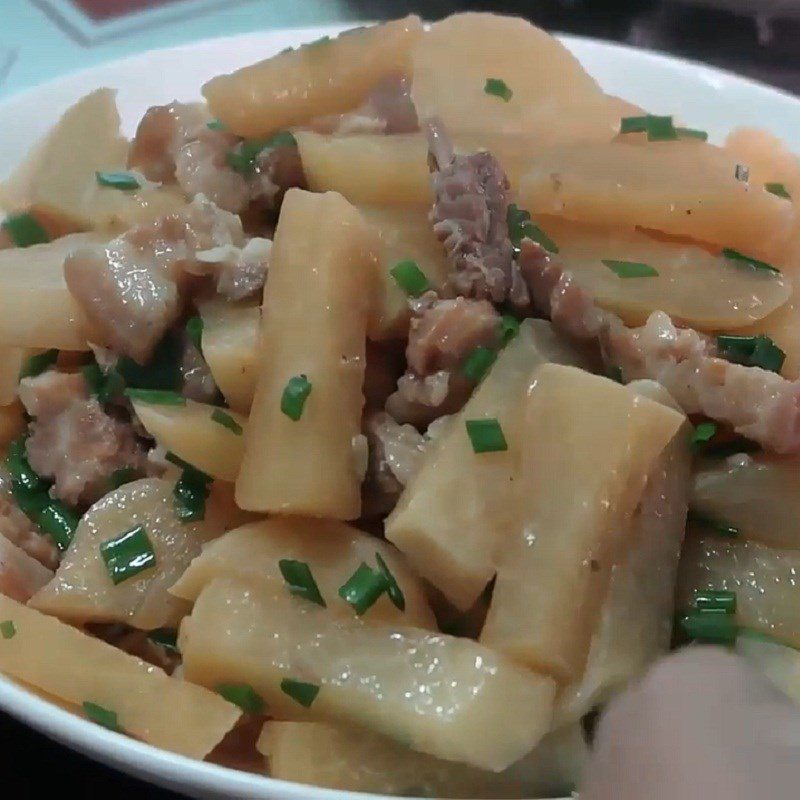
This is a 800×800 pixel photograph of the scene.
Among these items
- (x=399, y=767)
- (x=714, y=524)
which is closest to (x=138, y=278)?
(x=399, y=767)

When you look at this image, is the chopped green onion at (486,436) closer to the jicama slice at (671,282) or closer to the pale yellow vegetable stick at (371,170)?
the jicama slice at (671,282)

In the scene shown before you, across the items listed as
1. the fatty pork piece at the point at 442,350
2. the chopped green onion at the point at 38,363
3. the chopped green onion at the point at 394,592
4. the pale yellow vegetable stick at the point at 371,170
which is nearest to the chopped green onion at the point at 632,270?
the fatty pork piece at the point at 442,350

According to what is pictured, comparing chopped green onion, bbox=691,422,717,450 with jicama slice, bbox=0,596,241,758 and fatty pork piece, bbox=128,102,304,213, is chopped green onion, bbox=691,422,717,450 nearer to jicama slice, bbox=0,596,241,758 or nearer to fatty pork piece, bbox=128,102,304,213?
jicama slice, bbox=0,596,241,758

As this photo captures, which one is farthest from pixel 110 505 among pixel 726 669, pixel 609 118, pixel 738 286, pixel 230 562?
pixel 609 118

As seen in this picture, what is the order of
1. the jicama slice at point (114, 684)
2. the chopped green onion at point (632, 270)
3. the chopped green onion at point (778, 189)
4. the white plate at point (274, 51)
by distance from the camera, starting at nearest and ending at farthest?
the jicama slice at point (114, 684)
the chopped green onion at point (632, 270)
the chopped green onion at point (778, 189)
the white plate at point (274, 51)

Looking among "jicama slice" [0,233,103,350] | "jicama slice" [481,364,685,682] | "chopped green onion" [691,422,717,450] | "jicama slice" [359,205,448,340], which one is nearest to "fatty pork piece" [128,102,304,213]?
"jicama slice" [359,205,448,340]

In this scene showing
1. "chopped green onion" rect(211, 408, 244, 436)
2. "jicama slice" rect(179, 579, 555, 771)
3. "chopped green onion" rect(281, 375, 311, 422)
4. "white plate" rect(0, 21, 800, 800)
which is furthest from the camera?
"white plate" rect(0, 21, 800, 800)

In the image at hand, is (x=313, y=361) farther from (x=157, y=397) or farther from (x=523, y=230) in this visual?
(x=523, y=230)
